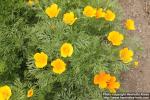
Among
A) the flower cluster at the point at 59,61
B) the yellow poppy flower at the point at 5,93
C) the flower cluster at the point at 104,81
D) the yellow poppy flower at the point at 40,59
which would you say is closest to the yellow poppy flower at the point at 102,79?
the flower cluster at the point at 104,81

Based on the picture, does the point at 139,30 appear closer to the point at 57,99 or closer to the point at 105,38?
the point at 105,38

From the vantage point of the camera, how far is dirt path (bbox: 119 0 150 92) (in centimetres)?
474

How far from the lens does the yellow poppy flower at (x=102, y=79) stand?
12.5 ft

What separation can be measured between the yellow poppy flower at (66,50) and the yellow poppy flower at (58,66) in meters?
0.09

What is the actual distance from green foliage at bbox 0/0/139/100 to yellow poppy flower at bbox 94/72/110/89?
0.17ft

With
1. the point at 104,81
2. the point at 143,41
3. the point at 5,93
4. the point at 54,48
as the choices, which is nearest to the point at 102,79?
the point at 104,81

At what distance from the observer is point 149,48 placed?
502cm

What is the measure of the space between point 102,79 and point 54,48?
584mm

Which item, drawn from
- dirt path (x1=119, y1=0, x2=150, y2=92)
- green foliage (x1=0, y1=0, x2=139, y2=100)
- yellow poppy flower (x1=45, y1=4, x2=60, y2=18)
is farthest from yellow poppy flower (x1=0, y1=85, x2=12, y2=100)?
dirt path (x1=119, y1=0, x2=150, y2=92)

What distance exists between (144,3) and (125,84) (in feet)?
4.38

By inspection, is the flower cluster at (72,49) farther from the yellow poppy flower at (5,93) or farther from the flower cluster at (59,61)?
the yellow poppy flower at (5,93)

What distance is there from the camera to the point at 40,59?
12.4 feet

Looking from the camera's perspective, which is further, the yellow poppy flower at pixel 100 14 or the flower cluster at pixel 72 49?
the yellow poppy flower at pixel 100 14

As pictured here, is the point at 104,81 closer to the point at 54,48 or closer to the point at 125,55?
the point at 125,55
